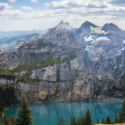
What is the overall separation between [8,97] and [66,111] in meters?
58.7

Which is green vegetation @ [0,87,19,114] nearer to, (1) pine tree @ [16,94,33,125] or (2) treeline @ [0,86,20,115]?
(2) treeline @ [0,86,20,115]

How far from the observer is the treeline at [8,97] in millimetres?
174250

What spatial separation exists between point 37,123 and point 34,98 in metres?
75.2

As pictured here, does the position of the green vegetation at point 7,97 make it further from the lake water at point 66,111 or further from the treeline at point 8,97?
the lake water at point 66,111

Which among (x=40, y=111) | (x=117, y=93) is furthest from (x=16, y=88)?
(x=117, y=93)

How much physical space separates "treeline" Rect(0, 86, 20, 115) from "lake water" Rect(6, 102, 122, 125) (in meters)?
10.8

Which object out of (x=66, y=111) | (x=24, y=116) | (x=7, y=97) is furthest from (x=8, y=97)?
(x=24, y=116)

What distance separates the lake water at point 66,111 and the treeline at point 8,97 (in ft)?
35.5

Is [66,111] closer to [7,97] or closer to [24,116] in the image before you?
[7,97]

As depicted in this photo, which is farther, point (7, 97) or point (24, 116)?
point (7, 97)

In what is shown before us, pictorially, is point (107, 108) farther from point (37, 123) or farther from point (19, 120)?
point (19, 120)

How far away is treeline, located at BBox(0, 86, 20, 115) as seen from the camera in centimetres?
17425

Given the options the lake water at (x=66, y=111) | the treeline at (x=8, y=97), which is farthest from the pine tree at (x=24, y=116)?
the treeline at (x=8, y=97)

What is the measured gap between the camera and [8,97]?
7047 inches
